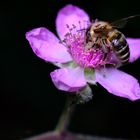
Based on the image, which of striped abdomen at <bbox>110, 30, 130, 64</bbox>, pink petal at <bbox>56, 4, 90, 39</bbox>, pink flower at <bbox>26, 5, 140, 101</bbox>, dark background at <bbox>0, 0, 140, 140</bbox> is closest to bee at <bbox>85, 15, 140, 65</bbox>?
striped abdomen at <bbox>110, 30, 130, 64</bbox>

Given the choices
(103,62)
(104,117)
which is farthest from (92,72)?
(104,117)

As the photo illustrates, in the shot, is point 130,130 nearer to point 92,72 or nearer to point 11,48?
point 92,72

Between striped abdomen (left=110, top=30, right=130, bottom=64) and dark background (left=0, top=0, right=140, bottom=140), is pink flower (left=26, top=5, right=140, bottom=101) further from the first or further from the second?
dark background (left=0, top=0, right=140, bottom=140)

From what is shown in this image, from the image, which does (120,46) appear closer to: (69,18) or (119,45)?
(119,45)

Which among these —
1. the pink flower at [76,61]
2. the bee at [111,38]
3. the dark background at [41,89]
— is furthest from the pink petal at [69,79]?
the dark background at [41,89]

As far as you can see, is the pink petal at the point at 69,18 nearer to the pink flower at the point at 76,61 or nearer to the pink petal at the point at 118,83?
the pink flower at the point at 76,61

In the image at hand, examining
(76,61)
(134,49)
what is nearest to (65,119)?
(76,61)
